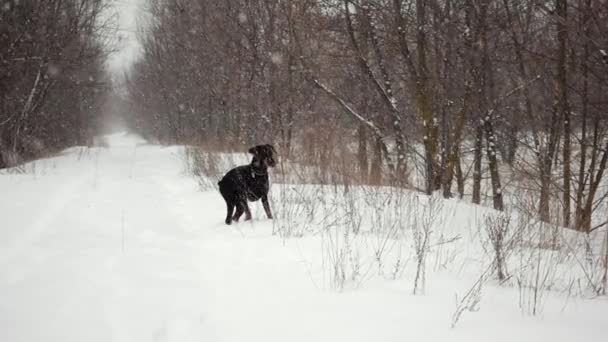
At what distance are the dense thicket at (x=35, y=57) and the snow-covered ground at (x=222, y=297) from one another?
9513 mm

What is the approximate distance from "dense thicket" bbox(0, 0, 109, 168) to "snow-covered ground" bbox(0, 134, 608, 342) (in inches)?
375

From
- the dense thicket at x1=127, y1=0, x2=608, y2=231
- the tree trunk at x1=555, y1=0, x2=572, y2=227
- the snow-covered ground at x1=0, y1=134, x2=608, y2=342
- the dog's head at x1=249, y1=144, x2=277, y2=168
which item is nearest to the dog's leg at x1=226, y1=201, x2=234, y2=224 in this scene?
the snow-covered ground at x1=0, y1=134, x2=608, y2=342

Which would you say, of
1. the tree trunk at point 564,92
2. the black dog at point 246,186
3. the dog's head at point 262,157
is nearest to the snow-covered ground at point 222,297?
the black dog at point 246,186

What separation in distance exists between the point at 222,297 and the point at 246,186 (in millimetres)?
2535

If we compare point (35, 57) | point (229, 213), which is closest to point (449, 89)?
point (229, 213)

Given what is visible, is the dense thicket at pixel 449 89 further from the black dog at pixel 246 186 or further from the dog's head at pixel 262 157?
the black dog at pixel 246 186

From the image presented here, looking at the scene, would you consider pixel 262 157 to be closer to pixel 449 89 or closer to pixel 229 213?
pixel 229 213

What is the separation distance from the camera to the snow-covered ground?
2.17m

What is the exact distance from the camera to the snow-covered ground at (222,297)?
2.17 meters

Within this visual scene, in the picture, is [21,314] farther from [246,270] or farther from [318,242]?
[318,242]

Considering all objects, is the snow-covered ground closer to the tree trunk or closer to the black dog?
the black dog

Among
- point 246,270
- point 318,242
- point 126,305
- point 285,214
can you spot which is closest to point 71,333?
point 126,305

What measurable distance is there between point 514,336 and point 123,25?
16.6 m

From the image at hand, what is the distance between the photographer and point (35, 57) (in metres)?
11.3
